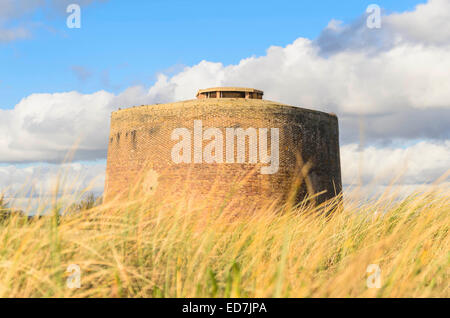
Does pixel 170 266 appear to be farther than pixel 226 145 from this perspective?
No

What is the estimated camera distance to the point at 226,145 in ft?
51.8

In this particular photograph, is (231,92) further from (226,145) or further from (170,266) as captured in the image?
(170,266)

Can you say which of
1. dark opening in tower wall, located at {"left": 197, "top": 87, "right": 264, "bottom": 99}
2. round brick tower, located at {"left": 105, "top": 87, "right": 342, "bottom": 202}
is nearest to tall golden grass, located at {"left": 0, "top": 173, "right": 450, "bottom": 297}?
round brick tower, located at {"left": 105, "top": 87, "right": 342, "bottom": 202}

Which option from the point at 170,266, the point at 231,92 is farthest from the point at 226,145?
the point at 170,266

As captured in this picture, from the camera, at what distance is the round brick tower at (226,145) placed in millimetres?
15742

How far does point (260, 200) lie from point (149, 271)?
13395 mm

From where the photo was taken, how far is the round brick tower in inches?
620

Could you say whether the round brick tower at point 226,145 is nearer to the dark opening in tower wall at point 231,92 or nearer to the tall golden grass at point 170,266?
the dark opening in tower wall at point 231,92

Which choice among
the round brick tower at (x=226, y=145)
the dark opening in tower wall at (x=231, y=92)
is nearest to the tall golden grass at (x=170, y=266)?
the round brick tower at (x=226, y=145)

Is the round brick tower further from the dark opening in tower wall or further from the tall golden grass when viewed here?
the tall golden grass

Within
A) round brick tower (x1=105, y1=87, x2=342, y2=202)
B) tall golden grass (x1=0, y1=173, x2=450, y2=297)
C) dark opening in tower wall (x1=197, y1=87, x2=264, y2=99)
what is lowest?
tall golden grass (x1=0, y1=173, x2=450, y2=297)
